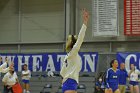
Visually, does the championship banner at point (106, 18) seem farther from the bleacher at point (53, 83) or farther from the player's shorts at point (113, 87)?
the player's shorts at point (113, 87)

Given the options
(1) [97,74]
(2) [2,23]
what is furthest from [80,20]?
(2) [2,23]

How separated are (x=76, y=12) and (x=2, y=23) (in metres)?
4.37

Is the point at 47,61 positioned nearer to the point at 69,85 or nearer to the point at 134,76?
the point at 134,76

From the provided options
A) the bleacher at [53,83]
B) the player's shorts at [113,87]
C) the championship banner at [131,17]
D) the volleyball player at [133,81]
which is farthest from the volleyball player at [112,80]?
the championship banner at [131,17]

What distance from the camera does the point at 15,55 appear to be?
59.7 ft

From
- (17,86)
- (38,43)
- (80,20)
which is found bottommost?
(17,86)

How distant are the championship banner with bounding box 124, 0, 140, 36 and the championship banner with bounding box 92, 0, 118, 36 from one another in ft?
1.62

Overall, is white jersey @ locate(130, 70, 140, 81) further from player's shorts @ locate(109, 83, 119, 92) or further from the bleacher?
A: player's shorts @ locate(109, 83, 119, 92)

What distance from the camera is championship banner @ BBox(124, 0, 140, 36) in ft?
55.3

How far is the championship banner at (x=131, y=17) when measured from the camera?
16.8 meters

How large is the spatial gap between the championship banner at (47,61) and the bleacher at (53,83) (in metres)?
0.32

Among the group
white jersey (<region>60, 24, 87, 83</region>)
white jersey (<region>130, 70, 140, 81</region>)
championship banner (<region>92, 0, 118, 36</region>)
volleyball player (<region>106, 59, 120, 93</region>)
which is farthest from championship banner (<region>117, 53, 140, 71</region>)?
white jersey (<region>60, 24, 87, 83</region>)

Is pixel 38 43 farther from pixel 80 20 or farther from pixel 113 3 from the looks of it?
pixel 113 3

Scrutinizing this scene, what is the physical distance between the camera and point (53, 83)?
56.3ft
